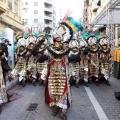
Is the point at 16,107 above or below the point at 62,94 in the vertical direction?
below

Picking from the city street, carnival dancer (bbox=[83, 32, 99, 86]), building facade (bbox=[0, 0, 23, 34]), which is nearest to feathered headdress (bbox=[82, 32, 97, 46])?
carnival dancer (bbox=[83, 32, 99, 86])

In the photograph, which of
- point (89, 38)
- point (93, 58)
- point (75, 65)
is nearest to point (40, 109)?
point (75, 65)

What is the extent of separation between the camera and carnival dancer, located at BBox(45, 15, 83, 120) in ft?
15.9

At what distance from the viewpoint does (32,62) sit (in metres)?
8.72

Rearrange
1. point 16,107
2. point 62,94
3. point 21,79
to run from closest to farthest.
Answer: point 62,94, point 16,107, point 21,79

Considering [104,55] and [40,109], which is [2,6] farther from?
[40,109]

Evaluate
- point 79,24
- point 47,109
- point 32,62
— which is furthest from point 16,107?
point 32,62

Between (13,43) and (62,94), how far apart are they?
6.59 metres

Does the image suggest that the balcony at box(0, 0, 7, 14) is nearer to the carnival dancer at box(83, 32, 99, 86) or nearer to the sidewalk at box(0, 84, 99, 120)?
the carnival dancer at box(83, 32, 99, 86)

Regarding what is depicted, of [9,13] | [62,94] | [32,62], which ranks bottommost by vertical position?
[62,94]

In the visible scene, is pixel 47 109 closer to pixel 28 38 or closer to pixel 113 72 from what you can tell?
pixel 28 38

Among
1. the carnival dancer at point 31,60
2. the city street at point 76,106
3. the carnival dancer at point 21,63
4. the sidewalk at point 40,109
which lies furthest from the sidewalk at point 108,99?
the carnival dancer at point 21,63

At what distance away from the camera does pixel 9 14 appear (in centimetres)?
2023

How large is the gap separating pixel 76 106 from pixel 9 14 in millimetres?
16350
